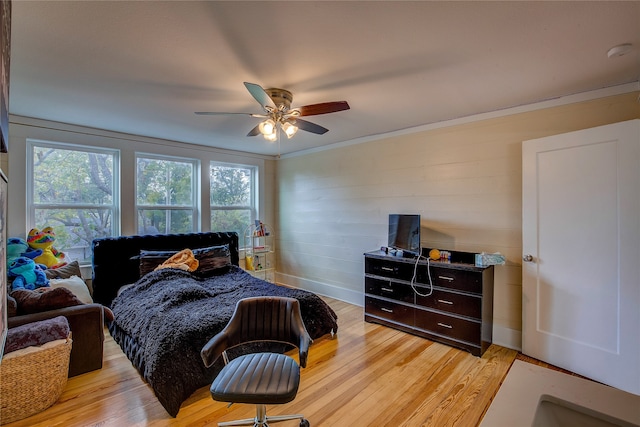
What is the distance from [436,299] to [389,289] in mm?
552

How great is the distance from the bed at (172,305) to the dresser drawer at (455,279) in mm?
1156

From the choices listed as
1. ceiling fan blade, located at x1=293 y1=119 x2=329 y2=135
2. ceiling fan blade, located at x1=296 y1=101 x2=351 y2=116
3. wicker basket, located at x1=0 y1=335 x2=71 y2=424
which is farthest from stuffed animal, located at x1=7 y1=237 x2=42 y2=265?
ceiling fan blade, located at x1=296 y1=101 x2=351 y2=116

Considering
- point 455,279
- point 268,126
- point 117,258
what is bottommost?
point 455,279

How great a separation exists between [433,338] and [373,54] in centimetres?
277

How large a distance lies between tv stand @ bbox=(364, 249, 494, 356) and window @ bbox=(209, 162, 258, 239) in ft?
8.68

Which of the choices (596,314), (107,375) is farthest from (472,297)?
(107,375)

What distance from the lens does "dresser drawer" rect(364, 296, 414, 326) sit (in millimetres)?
3271

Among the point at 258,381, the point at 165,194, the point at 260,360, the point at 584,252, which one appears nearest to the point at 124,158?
the point at 165,194

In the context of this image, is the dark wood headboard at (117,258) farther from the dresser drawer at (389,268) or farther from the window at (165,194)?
the dresser drawer at (389,268)

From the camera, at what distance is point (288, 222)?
5398 millimetres

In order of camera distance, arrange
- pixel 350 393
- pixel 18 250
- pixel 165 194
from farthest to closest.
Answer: pixel 165 194
pixel 18 250
pixel 350 393

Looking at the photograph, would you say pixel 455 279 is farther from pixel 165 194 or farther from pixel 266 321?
pixel 165 194

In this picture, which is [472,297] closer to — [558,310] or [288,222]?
[558,310]

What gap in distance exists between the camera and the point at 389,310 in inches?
135
